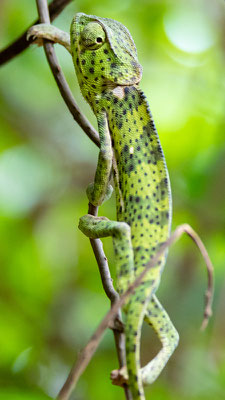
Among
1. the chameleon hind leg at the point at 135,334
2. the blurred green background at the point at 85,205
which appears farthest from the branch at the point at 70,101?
the blurred green background at the point at 85,205

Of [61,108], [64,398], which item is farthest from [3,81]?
[64,398]

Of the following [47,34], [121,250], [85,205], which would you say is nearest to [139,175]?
[121,250]

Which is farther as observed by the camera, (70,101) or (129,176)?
(70,101)

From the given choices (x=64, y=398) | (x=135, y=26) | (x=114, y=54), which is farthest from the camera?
(x=135, y=26)

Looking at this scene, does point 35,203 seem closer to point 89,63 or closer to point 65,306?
point 65,306

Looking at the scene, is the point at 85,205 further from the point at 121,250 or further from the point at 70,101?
the point at 121,250

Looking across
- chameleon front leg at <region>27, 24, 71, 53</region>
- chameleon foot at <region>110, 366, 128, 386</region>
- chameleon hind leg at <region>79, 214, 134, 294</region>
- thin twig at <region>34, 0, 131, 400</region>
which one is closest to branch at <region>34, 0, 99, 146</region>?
thin twig at <region>34, 0, 131, 400</region>

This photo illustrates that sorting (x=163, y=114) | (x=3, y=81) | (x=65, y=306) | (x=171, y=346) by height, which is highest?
(x=3, y=81)

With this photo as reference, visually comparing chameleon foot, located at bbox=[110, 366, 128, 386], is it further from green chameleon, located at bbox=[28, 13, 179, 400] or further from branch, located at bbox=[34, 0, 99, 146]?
branch, located at bbox=[34, 0, 99, 146]
